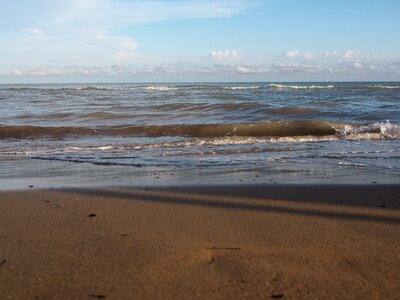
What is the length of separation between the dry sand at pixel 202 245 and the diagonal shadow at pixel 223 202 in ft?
0.04

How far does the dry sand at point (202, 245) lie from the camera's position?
8.79 ft

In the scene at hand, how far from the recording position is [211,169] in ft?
23.5

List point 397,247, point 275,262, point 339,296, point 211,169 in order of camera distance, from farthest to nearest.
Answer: point 211,169 < point 397,247 < point 275,262 < point 339,296

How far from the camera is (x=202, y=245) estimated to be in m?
3.43

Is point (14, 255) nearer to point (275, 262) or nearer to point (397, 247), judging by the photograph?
point (275, 262)

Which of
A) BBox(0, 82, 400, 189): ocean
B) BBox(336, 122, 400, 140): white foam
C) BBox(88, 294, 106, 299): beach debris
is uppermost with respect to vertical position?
BBox(336, 122, 400, 140): white foam

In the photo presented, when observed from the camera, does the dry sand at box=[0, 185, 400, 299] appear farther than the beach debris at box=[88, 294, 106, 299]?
Yes

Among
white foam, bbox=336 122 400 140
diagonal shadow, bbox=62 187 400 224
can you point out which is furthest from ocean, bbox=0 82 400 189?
diagonal shadow, bbox=62 187 400 224

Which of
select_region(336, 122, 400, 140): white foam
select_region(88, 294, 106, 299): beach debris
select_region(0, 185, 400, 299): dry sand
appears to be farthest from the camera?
select_region(336, 122, 400, 140): white foam

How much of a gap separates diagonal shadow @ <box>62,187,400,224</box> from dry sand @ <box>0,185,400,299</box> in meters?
0.01

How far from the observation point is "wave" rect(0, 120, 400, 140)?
12.8 m

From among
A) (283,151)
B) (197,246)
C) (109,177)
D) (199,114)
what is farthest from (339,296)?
(199,114)

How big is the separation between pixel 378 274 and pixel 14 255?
8.12 feet

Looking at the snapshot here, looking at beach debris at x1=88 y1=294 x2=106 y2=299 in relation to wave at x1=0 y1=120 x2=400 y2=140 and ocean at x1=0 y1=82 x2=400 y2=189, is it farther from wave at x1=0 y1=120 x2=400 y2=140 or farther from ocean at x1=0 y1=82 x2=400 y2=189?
wave at x1=0 y1=120 x2=400 y2=140
